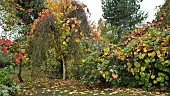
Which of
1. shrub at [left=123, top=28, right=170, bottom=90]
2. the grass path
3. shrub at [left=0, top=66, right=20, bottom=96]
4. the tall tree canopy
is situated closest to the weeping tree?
the grass path

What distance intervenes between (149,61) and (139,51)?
0.44m

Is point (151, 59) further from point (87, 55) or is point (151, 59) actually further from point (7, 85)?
point (7, 85)

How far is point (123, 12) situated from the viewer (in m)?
27.9

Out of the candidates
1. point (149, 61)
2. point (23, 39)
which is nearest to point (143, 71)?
point (149, 61)

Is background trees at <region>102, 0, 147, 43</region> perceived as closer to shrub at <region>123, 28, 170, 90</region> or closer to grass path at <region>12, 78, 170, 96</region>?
shrub at <region>123, 28, 170, 90</region>

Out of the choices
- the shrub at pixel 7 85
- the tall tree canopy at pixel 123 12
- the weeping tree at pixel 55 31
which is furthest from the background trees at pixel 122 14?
the shrub at pixel 7 85

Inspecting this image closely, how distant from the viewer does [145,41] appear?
6.99m

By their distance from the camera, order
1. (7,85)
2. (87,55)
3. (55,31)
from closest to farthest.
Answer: (7,85) < (87,55) < (55,31)

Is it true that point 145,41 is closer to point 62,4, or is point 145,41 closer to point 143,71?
point 143,71

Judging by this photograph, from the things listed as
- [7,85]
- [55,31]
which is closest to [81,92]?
[7,85]

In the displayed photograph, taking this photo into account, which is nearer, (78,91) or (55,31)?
(78,91)

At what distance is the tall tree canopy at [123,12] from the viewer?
27.7 meters

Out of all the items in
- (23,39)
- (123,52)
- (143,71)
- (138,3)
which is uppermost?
(138,3)

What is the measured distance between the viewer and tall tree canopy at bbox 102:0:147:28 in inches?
1091
